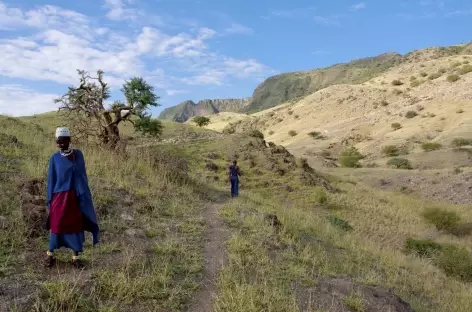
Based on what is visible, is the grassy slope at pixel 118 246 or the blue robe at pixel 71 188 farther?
the blue robe at pixel 71 188

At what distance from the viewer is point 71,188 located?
512cm

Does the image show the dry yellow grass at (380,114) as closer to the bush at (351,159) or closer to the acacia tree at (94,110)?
the bush at (351,159)

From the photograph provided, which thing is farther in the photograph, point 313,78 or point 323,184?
point 313,78

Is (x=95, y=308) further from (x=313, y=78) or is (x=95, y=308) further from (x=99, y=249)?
(x=313, y=78)

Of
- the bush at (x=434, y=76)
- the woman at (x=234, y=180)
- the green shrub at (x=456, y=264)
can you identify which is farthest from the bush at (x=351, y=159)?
the bush at (x=434, y=76)

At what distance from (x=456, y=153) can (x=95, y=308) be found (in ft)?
114

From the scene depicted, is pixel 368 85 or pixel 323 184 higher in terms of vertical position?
pixel 368 85

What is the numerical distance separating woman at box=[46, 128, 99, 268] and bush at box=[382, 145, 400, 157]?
37.5m

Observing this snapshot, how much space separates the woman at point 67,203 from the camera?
4.96m

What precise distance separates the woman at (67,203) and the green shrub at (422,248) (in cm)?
1247

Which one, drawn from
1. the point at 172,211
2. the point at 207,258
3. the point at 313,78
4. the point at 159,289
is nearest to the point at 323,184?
the point at 172,211

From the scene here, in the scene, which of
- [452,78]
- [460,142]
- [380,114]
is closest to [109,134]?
[460,142]

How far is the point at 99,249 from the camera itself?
5863 millimetres

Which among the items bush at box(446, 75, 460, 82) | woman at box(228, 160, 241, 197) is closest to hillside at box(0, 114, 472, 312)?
woman at box(228, 160, 241, 197)
